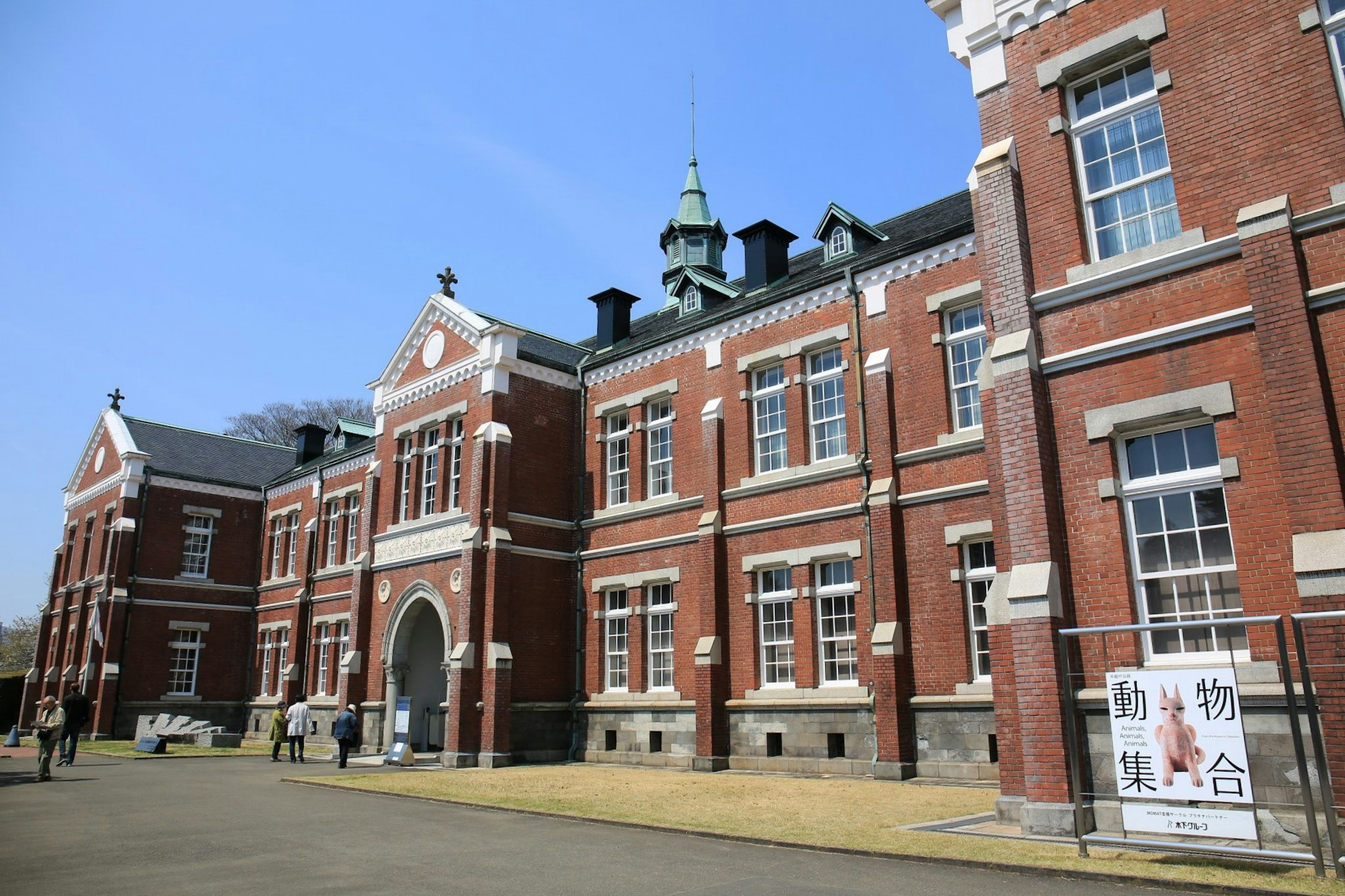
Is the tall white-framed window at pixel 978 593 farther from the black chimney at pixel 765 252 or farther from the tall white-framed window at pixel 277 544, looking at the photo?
the tall white-framed window at pixel 277 544

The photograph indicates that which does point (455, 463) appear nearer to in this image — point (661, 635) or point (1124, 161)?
point (661, 635)

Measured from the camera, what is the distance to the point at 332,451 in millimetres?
37531

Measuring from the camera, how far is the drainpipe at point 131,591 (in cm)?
3400

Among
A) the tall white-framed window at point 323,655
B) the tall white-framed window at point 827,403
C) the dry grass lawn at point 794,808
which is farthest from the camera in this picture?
the tall white-framed window at point 323,655

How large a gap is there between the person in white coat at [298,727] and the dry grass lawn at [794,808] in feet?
18.5

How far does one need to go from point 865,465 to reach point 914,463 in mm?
1058

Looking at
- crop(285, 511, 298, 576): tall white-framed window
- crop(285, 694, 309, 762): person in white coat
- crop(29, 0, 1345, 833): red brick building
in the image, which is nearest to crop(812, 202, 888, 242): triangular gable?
crop(29, 0, 1345, 833): red brick building

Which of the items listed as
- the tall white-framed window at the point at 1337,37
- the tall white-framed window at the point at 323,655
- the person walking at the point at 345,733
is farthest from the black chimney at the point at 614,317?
the tall white-framed window at the point at 1337,37

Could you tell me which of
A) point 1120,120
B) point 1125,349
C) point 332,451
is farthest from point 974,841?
point 332,451

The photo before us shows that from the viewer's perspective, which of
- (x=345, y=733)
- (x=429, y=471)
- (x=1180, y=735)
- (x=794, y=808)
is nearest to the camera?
(x=1180, y=735)

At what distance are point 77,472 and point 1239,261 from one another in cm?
4456

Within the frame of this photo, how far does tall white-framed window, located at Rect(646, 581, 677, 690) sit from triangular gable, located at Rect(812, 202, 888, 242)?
9322 mm

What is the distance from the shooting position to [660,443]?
76.9ft

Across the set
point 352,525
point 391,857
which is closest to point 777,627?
point 391,857
